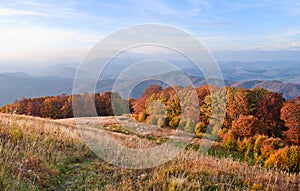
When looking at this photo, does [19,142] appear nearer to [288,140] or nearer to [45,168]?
[45,168]

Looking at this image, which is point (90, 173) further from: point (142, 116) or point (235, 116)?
point (235, 116)

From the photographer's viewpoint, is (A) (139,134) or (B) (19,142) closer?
(B) (19,142)

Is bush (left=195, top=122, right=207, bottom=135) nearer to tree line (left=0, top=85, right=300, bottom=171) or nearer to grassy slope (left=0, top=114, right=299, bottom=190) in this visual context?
tree line (left=0, top=85, right=300, bottom=171)

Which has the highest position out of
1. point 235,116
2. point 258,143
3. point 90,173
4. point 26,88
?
point 90,173

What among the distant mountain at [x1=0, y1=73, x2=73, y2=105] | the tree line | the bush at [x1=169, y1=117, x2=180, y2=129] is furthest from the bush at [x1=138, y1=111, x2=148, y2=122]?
the distant mountain at [x1=0, y1=73, x2=73, y2=105]

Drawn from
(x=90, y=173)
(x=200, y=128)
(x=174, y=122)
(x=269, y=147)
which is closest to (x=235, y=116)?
(x=200, y=128)

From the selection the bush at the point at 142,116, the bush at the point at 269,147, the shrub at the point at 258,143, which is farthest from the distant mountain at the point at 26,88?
the bush at the point at 269,147

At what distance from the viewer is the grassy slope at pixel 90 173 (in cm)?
484

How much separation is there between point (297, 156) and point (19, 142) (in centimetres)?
1127

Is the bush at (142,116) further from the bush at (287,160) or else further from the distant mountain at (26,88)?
the distant mountain at (26,88)

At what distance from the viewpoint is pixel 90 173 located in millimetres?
5520

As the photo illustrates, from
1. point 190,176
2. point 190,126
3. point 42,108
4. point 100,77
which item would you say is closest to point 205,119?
point 190,126

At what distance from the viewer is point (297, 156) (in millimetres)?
12289

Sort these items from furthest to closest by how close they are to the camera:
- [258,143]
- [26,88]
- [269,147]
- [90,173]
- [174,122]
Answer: [26,88], [174,122], [258,143], [269,147], [90,173]
